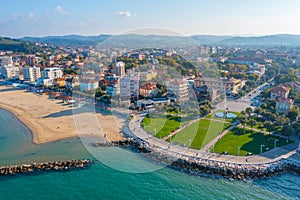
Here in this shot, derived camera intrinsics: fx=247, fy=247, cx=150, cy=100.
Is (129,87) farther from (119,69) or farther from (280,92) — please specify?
(280,92)

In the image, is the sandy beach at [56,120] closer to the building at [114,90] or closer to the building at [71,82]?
the building at [71,82]

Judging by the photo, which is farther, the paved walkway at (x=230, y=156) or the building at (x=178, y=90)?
the building at (x=178, y=90)

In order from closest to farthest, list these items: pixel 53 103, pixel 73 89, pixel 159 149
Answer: pixel 159 149 → pixel 53 103 → pixel 73 89

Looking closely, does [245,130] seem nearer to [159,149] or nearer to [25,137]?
[159,149]

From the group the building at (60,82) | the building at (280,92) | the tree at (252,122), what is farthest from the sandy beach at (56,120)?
the building at (280,92)

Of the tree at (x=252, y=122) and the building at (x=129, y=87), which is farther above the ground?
the building at (x=129, y=87)

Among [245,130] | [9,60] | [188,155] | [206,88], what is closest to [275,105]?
[245,130]

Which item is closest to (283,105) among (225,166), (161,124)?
(161,124)
